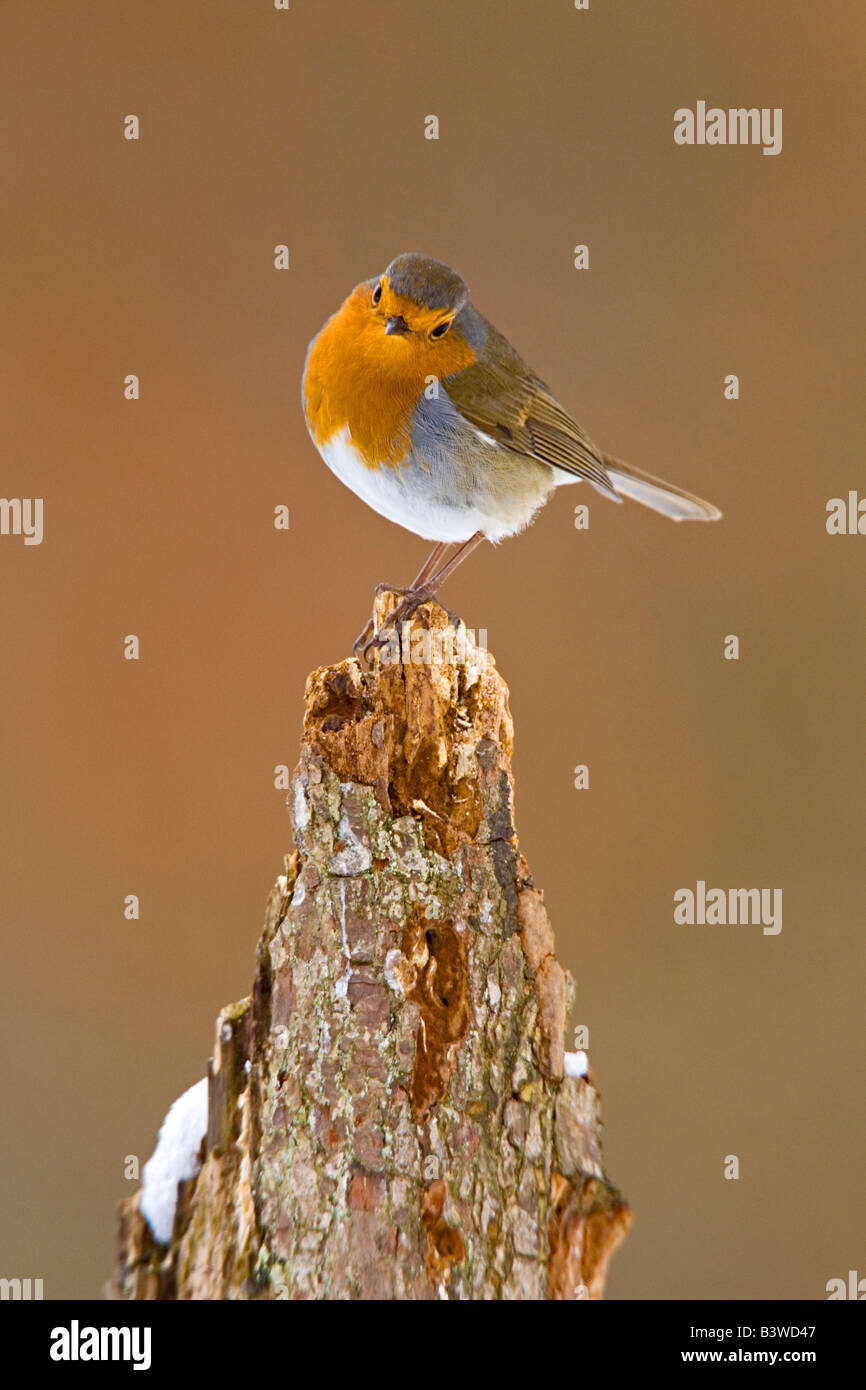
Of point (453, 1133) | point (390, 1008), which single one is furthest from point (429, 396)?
point (453, 1133)

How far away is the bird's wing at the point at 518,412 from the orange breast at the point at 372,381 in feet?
0.35

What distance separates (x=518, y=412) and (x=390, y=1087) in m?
1.53

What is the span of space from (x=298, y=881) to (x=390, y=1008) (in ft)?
0.78

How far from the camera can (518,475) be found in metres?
2.56

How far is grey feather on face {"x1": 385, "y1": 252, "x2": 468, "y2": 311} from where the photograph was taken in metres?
2.24

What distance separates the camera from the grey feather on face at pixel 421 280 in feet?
7.35

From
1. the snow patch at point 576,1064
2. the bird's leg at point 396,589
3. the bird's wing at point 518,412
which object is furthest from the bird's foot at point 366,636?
the snow patch at point 576,1064

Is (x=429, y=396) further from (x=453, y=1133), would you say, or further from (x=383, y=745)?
(x=453, y=1133)

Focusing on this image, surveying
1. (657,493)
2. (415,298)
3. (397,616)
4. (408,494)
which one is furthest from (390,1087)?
(657,493)

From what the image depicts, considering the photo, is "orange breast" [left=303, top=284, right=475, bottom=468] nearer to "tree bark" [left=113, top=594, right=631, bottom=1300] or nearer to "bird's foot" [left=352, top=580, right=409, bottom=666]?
"bird's foot" [left=352, top=580, right=409, bottom=666]

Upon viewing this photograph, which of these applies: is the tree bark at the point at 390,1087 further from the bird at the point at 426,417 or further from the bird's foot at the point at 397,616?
the bird at the point at 426,417

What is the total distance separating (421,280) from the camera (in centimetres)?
224

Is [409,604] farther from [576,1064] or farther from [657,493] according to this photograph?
[657,493]

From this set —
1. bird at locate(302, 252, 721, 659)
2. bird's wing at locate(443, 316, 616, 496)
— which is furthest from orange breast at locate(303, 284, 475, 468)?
bird's wing at locate(443, 316, 616, 496)
